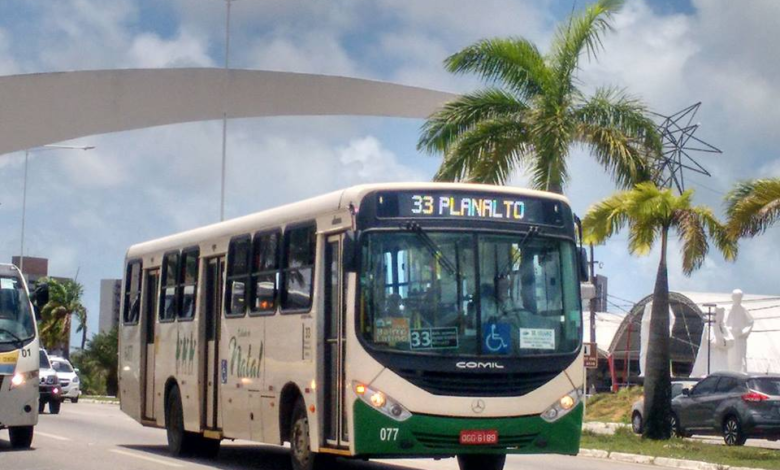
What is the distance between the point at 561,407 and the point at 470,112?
46.2 ft

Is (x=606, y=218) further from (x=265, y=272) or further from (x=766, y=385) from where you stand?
(x=265, y=272)

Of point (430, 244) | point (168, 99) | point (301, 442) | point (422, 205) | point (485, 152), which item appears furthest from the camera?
point (168, 99)

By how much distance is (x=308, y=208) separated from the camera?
14.6 m

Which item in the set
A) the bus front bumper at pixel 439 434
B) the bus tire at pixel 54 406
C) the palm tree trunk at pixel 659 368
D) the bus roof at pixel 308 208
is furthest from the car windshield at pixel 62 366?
the bus front bumper at pixel 439 434

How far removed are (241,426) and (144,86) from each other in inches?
562

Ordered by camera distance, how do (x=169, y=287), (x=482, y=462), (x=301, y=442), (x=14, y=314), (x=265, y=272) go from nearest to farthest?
(x=301, y=442) < (x=482, y=462) < (x=265, y=272) < (x=14, y=314) < (x=169, y=287)

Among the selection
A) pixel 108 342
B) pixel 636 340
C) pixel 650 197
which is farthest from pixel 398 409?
pixel 636 340

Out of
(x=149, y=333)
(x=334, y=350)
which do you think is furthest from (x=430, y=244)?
(x=149, y=333)

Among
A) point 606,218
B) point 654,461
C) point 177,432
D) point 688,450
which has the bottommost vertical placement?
point 654,461

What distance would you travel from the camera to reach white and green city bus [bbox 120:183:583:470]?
12.9 meters

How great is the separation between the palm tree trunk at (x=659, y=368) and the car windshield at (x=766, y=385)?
1.77m

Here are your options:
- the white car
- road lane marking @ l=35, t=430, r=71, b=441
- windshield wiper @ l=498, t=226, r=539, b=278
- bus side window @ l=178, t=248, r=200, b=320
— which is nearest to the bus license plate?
windshield wiper @ l=498, t=226, r=539, b=278

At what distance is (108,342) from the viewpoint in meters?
59.5

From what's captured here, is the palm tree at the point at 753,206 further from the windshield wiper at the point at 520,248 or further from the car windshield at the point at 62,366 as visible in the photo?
the car windshield at the point at 62,366
